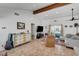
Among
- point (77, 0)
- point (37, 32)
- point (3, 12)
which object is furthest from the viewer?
point (37, 32)

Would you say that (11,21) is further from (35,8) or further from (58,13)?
(58,13)

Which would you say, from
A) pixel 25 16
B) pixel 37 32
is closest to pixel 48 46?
pixel 37 32

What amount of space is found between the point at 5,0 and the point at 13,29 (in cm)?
119

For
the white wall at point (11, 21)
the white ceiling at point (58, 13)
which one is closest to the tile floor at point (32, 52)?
the white wall at point (11, 21)

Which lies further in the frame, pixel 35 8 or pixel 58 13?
pixel 58 13

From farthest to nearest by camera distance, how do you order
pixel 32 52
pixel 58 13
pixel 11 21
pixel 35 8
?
pixel 58 13 → pixel 32 52 → pixel 35 8 → pixel 11 21

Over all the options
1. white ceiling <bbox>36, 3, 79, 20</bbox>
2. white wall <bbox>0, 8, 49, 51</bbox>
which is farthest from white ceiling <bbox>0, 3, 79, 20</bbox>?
white wall <bbox>0, 8, 49, 51</bbox>

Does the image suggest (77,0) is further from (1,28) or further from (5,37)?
(5,37)

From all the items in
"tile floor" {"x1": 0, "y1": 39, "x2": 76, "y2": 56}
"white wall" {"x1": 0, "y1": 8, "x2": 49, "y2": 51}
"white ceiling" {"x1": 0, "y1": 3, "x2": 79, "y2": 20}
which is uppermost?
"white ceiling" {"x1": 0, "y1": 3, "x2": 79, "y2": 20}

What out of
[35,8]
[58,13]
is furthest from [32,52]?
[58,13]

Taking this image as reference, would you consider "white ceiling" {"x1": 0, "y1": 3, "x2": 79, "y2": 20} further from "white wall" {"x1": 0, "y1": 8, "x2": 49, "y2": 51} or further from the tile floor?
the tile floor

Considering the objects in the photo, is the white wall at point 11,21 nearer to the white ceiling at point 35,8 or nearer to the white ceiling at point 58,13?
the white ceiling at point 35,8

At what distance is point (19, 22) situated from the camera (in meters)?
2.53

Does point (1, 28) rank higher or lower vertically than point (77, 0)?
lower
